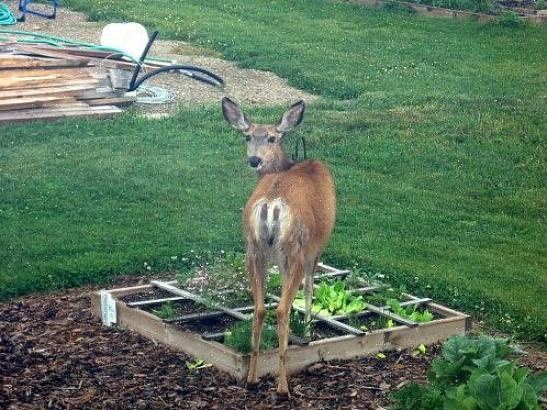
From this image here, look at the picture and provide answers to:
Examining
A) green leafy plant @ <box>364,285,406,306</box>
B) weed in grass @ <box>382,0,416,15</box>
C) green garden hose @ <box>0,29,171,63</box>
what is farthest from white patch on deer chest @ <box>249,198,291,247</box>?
weed in grass @ <box>382,0,416,15</box>

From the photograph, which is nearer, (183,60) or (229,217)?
(229,217)

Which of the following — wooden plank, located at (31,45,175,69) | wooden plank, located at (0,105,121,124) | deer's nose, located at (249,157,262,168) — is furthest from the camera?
wooden plank, located at (31,45,175,69)

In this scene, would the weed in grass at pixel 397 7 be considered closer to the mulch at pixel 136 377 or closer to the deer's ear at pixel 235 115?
the deer's ear at pixel 235 115

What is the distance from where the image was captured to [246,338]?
7.27 meters

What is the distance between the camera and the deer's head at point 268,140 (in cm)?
868

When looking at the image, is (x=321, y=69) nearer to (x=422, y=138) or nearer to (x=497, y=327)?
(x=422, y=138)

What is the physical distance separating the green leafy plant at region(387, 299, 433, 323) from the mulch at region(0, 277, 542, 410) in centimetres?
30

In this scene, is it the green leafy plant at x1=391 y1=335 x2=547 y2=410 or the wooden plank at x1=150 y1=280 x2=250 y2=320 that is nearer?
the green leafy plant at x1=391 y1=335 x2=547 y2=410

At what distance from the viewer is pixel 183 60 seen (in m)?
18.8

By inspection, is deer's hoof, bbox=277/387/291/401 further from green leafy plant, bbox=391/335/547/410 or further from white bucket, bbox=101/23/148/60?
white bucket, bbox=101/23/148/60

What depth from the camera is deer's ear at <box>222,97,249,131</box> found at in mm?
8844

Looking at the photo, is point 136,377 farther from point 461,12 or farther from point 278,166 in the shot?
point 461,12

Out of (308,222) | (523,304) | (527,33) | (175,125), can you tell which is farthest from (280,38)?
(308,222)

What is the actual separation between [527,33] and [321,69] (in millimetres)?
5105
